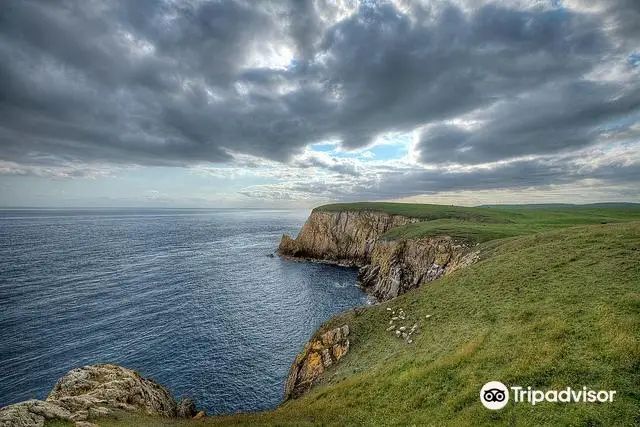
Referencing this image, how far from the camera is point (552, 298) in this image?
78.1ft

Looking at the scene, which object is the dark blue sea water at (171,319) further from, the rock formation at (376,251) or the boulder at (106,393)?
the boulder at (106,393)

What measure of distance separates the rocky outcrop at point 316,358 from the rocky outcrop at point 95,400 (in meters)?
9.90

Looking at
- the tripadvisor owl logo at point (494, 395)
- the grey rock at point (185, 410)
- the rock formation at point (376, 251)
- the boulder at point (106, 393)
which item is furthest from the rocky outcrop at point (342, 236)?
the tripadvisor owl logo at point (494, 395)

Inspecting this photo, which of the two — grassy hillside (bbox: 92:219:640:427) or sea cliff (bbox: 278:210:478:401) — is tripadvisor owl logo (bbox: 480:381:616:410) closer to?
grassy hillside (bbox: 92:219:640:427)

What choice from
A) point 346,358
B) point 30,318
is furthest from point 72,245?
point 346,358

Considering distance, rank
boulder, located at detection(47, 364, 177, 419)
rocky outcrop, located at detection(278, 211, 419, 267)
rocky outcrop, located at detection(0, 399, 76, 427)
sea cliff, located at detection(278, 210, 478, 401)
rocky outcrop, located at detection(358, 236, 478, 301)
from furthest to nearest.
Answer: rocky outcrop, located at detection(278, 211, 419, 267), rocky outcrop, located at detection(358, 236, 478, 301), sea cliff, located at detection(278, 210, 478, 401), boulder, located at detection(47, 364, 177, 419), rocky outcrop, located at detection(0, 399, 76, 427)

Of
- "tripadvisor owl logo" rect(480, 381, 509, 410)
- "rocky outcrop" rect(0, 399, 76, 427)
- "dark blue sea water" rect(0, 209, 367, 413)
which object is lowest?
"dark blue sea water" rect(0, 209, 367, 413)

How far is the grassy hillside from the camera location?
49.6 ft

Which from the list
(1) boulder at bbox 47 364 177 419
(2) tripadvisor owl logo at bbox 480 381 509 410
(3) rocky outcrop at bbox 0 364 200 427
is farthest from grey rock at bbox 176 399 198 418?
(2) tripadvisor owl logo at bbox 480 381 509 410

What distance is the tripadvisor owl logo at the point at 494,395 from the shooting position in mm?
15602

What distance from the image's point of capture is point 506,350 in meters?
19.1

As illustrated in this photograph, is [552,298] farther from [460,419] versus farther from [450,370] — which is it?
[460,419]

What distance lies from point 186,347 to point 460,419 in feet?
131

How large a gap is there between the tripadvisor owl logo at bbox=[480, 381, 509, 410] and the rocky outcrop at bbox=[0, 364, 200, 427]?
21.6m
